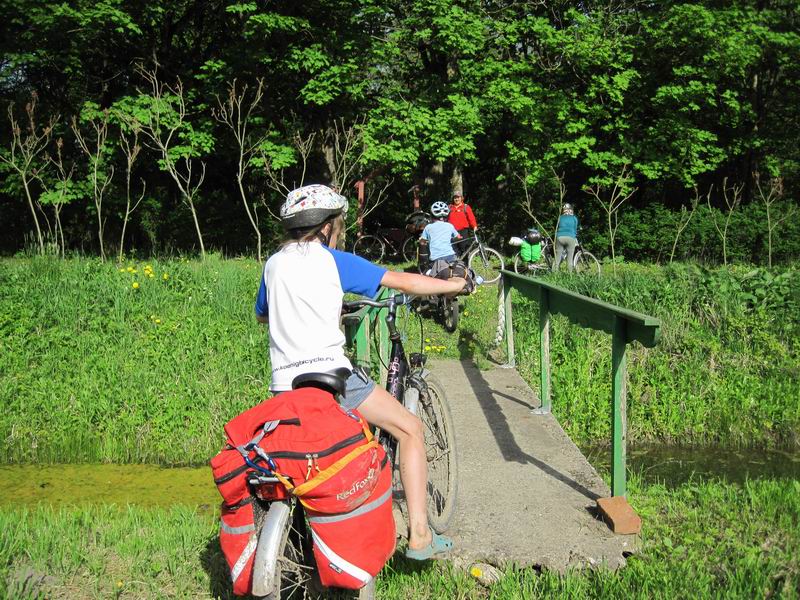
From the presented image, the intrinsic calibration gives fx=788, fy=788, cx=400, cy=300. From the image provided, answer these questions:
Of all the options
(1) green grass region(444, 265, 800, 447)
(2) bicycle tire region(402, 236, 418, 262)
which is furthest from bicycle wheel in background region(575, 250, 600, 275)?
(1) green grass region(444, 265, 800, 447)

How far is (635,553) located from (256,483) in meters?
2.15

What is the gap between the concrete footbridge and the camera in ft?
12.8

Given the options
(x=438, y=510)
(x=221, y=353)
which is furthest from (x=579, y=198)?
(x=438, y=510)

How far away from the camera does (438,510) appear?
418 cm

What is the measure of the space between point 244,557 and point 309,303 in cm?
95

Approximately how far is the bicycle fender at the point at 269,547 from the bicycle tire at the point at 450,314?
7.50m

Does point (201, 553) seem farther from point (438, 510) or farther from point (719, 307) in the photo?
point (719, 307)

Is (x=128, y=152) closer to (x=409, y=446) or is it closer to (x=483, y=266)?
(x=483, y=266)

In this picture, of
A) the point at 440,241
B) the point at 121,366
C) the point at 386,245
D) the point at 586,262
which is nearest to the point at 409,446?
the point at 121,366

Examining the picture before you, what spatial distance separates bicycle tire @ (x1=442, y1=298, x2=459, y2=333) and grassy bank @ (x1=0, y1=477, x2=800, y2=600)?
5.85m

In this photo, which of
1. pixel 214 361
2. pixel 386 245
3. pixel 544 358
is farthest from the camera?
pixel 386 245

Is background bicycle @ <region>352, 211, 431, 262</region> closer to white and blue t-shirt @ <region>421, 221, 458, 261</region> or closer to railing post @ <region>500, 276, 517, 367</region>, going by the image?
white and blue t-shirt @ <region>421, 221, 458, 261</region>

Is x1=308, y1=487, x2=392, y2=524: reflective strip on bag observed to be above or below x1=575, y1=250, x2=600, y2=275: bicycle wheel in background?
above

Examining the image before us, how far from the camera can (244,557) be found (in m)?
2.76
